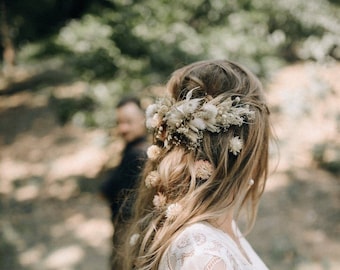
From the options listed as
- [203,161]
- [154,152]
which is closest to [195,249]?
[203,161]

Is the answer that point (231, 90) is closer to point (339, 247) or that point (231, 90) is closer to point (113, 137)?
point (339, 247)

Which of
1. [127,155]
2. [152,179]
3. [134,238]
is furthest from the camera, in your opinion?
[127,155]

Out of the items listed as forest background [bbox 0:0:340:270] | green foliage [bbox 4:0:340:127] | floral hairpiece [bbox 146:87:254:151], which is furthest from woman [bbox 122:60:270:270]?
green foliage [bbox 4:0:340:127]

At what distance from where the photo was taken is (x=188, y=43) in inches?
228

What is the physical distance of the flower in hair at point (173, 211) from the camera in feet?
5.02

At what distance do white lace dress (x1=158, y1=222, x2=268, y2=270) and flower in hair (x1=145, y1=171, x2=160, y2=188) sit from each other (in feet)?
0.92

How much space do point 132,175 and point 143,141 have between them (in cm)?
44

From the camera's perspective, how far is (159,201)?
65.7 inches

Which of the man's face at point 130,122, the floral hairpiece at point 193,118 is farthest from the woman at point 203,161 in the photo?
the man's face at point 130,122

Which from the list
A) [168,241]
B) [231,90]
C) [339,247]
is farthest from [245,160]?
[339,247]

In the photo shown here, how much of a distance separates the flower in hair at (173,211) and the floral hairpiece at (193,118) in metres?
0.21

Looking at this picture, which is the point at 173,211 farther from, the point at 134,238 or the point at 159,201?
the point at 134,238

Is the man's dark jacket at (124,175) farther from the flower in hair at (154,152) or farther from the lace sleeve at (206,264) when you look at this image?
the lace sleeve at (206,264)

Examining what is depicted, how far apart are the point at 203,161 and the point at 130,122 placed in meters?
2.10
